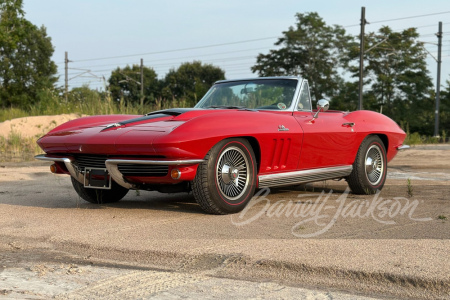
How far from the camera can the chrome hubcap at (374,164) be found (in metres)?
7.17

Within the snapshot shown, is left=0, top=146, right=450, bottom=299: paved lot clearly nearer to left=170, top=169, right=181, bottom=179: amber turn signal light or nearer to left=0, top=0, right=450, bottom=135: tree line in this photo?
A: left=170, top=169, right=181, bottom=179: amber turn signal light

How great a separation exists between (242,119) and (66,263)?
90.8 inches

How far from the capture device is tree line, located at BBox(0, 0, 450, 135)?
42.8 meters

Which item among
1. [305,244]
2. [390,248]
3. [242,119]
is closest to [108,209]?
[242,119]

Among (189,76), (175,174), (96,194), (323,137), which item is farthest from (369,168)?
(189,76)

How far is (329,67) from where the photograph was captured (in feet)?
166

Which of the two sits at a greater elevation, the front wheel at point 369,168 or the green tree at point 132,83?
the green tree at point 132,83

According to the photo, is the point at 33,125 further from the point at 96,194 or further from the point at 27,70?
the point at 27,70

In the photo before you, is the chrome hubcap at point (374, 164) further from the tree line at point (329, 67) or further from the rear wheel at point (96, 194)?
the tree line at point (329, 67)

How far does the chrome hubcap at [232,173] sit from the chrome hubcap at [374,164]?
7.20 ft

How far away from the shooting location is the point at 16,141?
54.6ft

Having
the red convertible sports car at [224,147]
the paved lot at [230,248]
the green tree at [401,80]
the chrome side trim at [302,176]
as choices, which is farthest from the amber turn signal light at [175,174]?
the green tree at [401,80]

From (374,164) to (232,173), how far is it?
2.58 meters

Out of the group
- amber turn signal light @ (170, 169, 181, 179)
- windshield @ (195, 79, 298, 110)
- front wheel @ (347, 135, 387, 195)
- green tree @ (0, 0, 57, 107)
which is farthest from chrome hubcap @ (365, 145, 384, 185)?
green tree @ (0, 0, 57, 107)
